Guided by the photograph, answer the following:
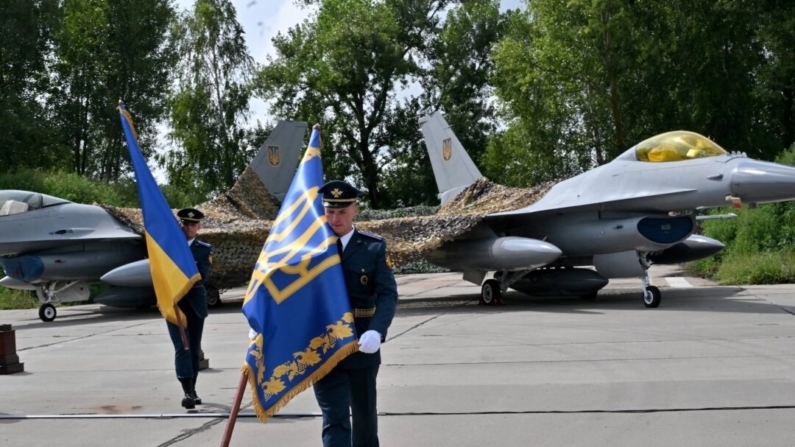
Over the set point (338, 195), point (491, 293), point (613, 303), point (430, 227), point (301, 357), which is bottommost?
point (613, 303)

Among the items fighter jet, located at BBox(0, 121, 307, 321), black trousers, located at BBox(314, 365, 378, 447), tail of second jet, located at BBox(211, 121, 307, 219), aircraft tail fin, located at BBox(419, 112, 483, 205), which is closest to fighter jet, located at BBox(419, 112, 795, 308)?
aircraft tail fin, located at BBox(419, 112, 483, 205)

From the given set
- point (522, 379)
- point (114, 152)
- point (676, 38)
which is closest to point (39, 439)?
point (522, 379)

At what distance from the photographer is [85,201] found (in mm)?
25062

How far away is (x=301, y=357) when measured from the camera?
A: 14.2ft

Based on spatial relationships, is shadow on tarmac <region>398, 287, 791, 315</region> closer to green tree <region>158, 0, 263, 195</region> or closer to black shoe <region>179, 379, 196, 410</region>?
black shoe <region>179, 379, 196, 410</region>

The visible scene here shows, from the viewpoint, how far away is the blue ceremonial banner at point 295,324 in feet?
14.2

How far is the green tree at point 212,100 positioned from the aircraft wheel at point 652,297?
94.5ft

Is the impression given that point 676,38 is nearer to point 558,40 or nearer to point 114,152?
point 558,40

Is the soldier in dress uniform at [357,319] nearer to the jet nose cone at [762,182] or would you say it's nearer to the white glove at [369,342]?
the white glove at [369,342]

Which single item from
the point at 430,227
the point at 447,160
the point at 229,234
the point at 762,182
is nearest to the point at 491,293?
the point at 430,227

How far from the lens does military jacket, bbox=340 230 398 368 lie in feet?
14.9

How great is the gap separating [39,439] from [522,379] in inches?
155

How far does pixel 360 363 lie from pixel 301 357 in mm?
313

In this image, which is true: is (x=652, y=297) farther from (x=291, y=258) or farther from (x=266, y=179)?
(x=291, y=258)
